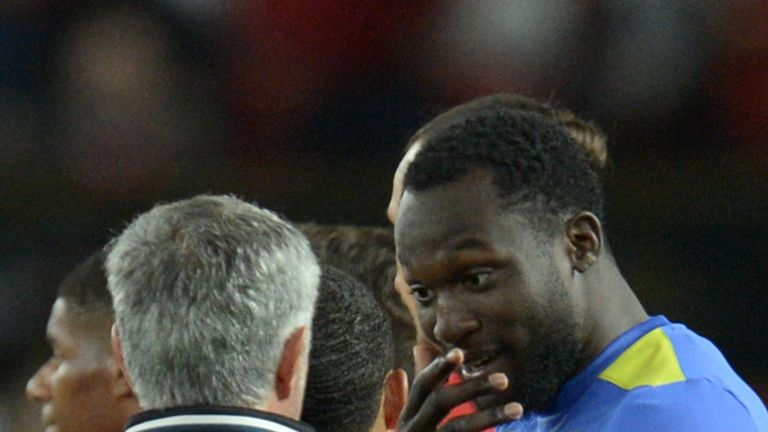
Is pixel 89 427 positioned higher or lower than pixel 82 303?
lower

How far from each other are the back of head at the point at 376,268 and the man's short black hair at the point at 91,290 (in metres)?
0.45

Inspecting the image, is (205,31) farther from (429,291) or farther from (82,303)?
(429,291)

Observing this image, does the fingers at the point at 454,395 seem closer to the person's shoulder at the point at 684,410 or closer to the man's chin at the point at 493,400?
the man's chin at the point at 493,400

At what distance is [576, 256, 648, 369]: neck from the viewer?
268 cm

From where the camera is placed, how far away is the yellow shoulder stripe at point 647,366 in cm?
259

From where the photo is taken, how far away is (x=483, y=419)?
100 inches

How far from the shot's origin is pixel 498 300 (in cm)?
262

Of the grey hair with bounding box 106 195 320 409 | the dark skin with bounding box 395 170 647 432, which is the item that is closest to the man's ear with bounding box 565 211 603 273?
the dark skin with bounding box 395 170 647 432

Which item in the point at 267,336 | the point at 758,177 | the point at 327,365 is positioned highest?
the point at 267,336

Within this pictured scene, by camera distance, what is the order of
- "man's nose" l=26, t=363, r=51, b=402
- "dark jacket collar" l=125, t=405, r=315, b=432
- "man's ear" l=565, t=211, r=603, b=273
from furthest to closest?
"man's nose" l=26, t=363, r=51, b=402 → "man's ear" l=565, t=211, r=603, b=273 → "dark jacket collar" l=125, t=405, r=315, b=432

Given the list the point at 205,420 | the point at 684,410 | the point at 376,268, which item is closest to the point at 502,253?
the point at 684,410

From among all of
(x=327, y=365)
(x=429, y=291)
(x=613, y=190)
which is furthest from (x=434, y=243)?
(x=613, y=190)

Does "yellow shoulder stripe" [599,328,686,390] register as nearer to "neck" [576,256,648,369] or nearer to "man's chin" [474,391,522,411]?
"neck" [576,256,648,369]

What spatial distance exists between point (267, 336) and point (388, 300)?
117cm
